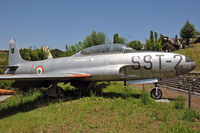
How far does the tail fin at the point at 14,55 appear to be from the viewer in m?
10.4

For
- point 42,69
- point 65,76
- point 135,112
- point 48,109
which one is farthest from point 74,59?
point 135,112

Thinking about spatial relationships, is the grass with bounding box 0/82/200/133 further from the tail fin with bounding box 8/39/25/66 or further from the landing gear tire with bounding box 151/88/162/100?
the tail fin with bounding box 8/39/25/66

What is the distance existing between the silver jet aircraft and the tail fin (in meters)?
4.37

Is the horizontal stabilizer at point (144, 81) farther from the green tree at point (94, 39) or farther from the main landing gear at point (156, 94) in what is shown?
the green tree at point (94, 39)

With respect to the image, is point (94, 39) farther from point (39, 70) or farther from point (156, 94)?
point (156, 94)

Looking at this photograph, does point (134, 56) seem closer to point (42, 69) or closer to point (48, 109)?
point (48, 109)

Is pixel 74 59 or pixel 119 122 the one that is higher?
pixel 74 59

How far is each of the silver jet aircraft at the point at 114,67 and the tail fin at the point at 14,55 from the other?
437 centimetres

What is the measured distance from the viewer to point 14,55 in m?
10.6

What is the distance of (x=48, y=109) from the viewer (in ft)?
17.4

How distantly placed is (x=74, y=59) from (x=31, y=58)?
27.5 metres

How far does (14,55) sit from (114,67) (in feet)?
28.6

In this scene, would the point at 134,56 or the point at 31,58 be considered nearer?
the point at 134,56

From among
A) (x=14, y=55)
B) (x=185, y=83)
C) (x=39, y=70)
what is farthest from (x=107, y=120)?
(x=14, y=55)
